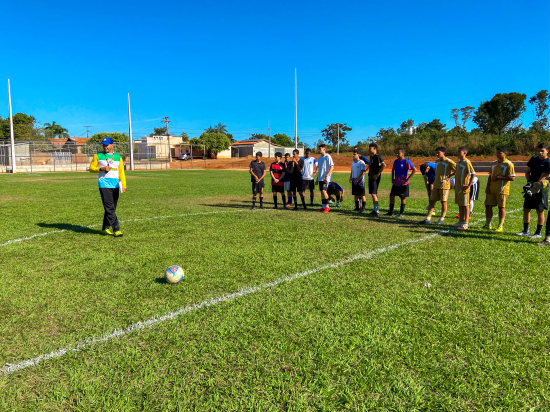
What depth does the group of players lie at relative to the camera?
7.27m

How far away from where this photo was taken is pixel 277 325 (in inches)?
139

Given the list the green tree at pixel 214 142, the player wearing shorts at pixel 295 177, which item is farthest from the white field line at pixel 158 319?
the green tree at pixel 214 142

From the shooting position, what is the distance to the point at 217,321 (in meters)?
3.62

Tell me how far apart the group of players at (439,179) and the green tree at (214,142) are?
A: 225 ft

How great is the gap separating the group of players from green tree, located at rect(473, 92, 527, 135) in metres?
57.8

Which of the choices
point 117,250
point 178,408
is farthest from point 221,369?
point 117,250

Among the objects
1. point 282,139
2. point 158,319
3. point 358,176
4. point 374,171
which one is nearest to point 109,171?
point 158,319

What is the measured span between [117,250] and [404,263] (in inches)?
187

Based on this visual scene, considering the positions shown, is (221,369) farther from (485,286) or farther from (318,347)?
(485,286)

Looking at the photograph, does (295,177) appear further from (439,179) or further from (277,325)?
(277,325)

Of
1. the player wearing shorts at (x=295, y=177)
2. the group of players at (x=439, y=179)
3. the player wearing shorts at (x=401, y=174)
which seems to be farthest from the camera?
the player wearing shorts at (x=295, y=177)

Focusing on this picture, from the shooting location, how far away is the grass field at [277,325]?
2.59 m

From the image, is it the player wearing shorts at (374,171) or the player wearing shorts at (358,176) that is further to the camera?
the player wearing shorts at (358,176)

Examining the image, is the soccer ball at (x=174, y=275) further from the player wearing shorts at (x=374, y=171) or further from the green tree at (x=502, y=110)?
the green tree at (x=502, y=110)
